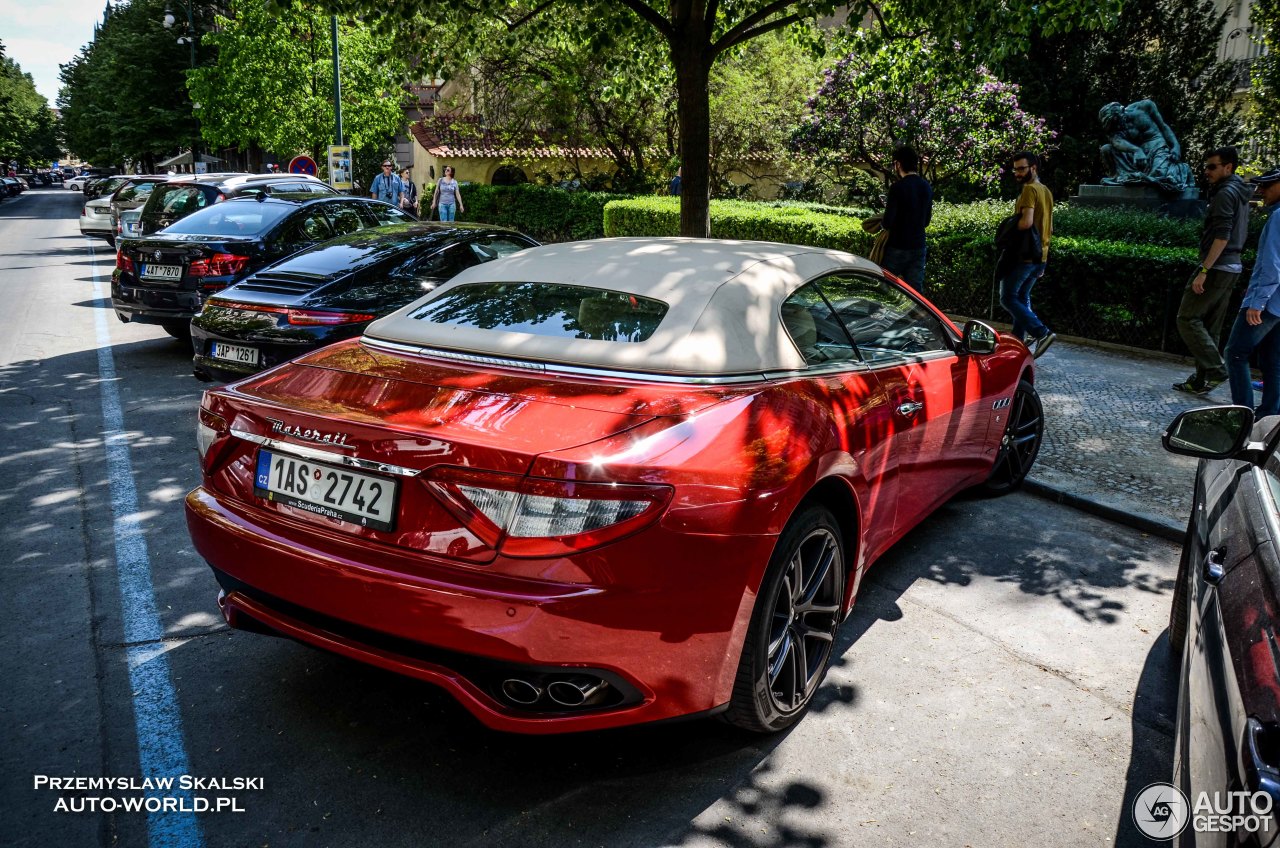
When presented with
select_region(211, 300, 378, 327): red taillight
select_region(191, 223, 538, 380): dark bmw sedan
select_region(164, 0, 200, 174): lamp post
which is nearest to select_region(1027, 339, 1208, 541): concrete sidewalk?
select_region(191, 223, 538, 380): dark bmw sedan

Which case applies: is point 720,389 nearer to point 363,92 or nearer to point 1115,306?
point 1115,306

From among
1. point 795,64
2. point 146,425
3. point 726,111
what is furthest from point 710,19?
point 795,64

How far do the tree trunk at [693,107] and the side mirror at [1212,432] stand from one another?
22.3 feet

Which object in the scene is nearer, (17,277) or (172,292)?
(172,292)

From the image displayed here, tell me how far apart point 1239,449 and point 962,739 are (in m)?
1.27

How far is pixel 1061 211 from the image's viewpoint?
14.9 meters

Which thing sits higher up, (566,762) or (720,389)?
(720,389)

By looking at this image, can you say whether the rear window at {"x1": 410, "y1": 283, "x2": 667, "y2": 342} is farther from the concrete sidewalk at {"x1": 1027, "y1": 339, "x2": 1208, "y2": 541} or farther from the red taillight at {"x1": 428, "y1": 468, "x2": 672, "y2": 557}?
the concrete sidewalk at {"x1": 1027, "y1": 339, "x2": 1208, "y2": 541}

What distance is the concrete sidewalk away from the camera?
5.77m

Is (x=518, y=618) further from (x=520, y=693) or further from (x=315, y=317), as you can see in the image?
(x=315, y=317)

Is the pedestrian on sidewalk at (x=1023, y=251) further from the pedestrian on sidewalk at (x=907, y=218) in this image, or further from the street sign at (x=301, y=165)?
the street sign at (x=301, y=165)

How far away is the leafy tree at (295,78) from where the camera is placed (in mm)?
28719

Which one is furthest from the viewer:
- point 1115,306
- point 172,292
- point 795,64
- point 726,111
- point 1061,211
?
point 795,64

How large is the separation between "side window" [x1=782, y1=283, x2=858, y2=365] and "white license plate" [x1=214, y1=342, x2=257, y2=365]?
185 inches
